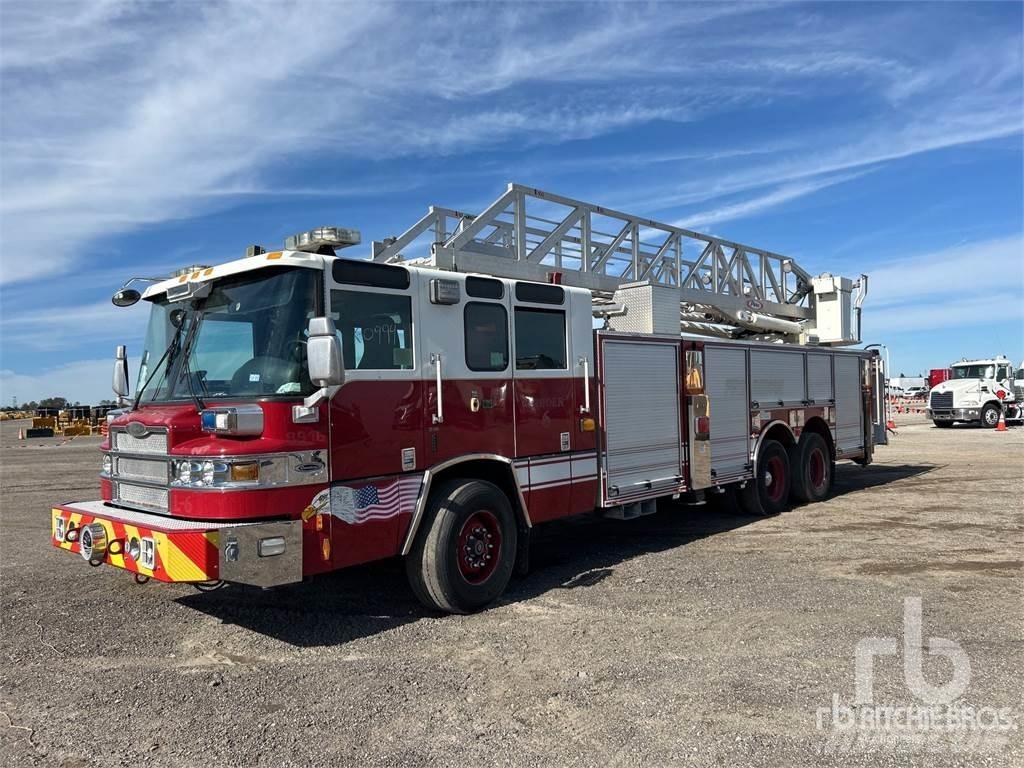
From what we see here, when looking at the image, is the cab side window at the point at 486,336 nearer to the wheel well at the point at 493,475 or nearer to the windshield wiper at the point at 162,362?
the wheel well at the point at 493,475

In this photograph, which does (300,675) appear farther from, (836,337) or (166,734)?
(836,337)

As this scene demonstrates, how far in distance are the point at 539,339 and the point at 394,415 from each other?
1664mm

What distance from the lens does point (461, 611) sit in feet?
18.5

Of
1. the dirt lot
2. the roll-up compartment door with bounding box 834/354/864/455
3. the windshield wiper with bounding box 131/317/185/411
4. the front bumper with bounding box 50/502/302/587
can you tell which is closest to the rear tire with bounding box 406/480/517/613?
the dirt lot

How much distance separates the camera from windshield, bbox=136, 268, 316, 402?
4.90 m

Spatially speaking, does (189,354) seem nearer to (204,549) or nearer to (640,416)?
(204,549)

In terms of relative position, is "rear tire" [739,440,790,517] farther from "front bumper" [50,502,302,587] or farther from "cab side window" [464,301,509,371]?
"front bumper" [50,502,302,587]

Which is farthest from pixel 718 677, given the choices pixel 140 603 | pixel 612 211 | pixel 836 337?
pixel 836 337

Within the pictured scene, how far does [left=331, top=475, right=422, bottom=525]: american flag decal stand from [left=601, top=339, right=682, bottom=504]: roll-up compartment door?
7.34 ft

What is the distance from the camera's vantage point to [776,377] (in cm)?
971

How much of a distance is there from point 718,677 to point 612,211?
6.14 meters

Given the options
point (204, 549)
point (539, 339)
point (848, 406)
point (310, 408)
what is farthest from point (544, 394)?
point (848, 406)

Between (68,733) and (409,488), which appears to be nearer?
(68,733)

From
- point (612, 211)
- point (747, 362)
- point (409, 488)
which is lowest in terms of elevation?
point (409, 488)
